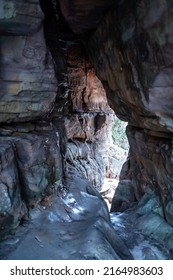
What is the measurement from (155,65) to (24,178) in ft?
14.4

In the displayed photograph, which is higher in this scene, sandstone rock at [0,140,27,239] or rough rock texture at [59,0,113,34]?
rough rock texture at [59,0,113,34]

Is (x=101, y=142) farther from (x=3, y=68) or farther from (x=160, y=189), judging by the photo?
(x=3, y=68)

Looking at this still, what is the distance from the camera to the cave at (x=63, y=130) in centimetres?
578

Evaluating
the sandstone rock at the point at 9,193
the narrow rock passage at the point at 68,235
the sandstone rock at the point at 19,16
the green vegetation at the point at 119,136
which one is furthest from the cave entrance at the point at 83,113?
the green vegetation at the point at 119,136

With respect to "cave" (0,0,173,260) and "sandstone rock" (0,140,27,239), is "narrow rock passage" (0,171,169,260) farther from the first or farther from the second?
"sandstone rock" (0,140,27,239)

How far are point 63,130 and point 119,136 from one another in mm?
16801

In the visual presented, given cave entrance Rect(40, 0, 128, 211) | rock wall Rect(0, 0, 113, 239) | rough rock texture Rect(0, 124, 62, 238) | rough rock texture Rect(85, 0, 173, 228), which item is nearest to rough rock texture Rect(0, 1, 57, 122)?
rock wall Rect(0, 0, 113, 239)

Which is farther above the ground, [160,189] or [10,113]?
[10,113]

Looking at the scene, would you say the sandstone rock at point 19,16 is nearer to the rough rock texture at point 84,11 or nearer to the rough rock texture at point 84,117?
the rough rock texture at point 84,11

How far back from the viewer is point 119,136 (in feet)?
86.9

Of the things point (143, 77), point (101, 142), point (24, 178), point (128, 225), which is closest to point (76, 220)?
point (24, 178)

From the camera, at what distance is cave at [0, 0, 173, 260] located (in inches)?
228

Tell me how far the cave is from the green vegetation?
1556 cm

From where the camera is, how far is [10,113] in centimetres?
722
